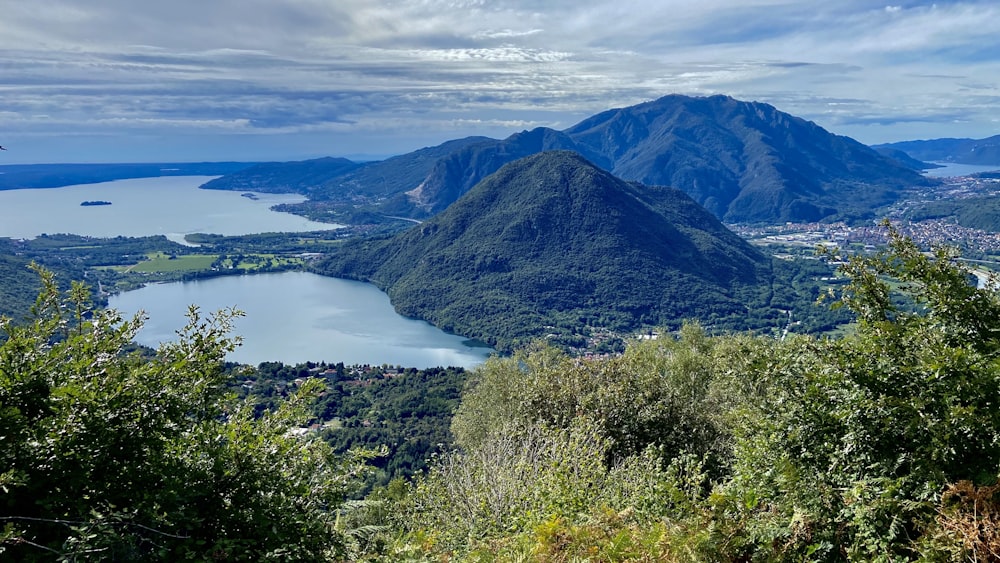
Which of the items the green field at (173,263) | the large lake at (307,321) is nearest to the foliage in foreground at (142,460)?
the large lake at (307,321)

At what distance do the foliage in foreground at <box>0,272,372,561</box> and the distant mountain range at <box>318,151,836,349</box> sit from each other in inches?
3495

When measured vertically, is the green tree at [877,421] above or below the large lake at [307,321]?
above

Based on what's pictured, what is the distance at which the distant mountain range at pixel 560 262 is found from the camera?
11050 cm

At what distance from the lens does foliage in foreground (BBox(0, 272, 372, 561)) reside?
13.5ft

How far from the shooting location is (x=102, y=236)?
172m

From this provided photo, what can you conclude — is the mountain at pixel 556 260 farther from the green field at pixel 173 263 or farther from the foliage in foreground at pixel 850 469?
the foliage in foreground at pixel 850 469

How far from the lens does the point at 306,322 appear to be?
100 m

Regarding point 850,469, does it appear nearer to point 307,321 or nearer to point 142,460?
point 142,460

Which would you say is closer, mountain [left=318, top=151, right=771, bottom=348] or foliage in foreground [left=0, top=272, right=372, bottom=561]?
foliage in foreground [left=0, top=272, right=372, bottom=561]

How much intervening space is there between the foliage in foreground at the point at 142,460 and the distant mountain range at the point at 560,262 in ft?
291

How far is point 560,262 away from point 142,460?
129927 millimetres

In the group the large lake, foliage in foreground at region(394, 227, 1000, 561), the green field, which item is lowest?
the large lake

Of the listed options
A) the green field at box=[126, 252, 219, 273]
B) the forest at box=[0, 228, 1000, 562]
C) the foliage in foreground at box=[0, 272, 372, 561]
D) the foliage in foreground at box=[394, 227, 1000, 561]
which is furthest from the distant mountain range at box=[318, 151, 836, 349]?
the foliage in foreground at box=[0, 272, 372, 561]

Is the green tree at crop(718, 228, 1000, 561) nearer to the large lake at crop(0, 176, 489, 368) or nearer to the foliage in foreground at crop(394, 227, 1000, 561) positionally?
the foliage in foreground at crop(394, 227, 1000, 561)
